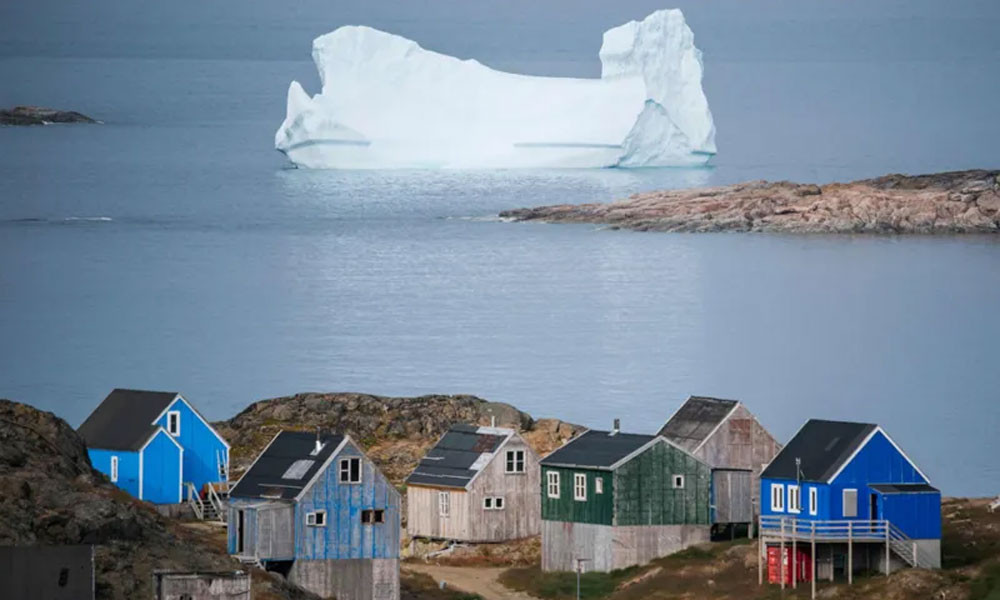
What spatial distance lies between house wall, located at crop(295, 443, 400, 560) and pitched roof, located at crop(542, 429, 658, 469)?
4.32 metres

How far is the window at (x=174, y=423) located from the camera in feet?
148

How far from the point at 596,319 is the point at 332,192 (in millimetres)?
61695

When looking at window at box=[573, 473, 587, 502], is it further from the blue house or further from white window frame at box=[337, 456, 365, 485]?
the blue house

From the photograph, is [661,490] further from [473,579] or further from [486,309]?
[486,309]

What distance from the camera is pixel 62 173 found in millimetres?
173875

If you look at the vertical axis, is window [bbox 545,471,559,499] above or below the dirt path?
above

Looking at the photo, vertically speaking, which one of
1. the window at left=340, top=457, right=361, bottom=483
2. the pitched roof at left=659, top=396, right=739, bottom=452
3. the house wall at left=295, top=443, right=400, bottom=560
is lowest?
the house wall at left=295, top=443, right=400, bottom=560

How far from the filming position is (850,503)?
37125 millimetres

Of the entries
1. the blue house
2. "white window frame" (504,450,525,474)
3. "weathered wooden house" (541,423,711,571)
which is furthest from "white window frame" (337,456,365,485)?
the blue house

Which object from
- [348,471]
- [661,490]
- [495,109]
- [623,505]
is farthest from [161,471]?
[495,109]

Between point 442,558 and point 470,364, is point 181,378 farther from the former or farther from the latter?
point 442,558

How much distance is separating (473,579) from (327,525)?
3.85 meters

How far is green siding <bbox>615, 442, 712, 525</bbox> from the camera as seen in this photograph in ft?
131

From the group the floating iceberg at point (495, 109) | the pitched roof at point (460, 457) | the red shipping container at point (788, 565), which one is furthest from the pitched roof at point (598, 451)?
the floating iceberg at point (495, 109)
